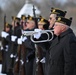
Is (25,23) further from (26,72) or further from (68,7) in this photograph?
(68,7)

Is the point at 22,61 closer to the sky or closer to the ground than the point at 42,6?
closer to the sky

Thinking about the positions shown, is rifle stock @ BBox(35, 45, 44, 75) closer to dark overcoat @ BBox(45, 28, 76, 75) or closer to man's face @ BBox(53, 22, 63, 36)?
dark overcoat @ BBox(45, 28, 76, 75)

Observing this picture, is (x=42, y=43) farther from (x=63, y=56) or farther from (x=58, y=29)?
(x=63, y=56)

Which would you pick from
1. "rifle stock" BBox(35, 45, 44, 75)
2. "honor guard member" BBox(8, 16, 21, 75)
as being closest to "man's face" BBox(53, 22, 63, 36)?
"rifle stock" BBox(35, 45, 44, 75)

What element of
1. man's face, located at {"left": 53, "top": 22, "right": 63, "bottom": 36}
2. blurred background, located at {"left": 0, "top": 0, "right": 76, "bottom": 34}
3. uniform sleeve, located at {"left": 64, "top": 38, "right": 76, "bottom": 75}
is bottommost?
blurred background, located at {"left": 0, "top": 0, "right": 76, "bottom": 34}

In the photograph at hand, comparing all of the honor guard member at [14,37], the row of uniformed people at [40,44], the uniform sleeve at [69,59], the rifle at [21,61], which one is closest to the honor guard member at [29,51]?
the row of uniformed people at [40,44]

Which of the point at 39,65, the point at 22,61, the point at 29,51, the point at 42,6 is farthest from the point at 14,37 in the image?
the point at 42,6

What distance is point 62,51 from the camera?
8250 mm

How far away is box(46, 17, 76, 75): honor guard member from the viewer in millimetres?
8086

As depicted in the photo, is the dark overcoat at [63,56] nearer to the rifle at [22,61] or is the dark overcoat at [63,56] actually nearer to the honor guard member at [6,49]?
the rifle at [22,61]

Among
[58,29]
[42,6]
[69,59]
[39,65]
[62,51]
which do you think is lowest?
[42,6]

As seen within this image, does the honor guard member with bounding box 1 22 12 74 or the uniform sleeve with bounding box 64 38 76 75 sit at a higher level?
the uniform sleeve with bounding box 64 38 76 75

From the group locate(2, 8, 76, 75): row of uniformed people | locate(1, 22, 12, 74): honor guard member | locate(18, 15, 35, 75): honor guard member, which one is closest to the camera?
locate(2, 8, 76, 75): row of uniformed people

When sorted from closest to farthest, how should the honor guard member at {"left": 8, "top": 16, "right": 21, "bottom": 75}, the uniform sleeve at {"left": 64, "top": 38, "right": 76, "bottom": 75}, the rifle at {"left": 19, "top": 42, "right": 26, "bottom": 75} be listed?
1. the uniform sleeve at {"left": 64, "top": 38, "right": 76, "bottom": 75}
2. the rifle at {"left": 19, "top": 42, "right": 26, "bottom": 75}
3. the honor guard member at {"left": 8, "top": 16, "right": 21, "bottom": 75}
